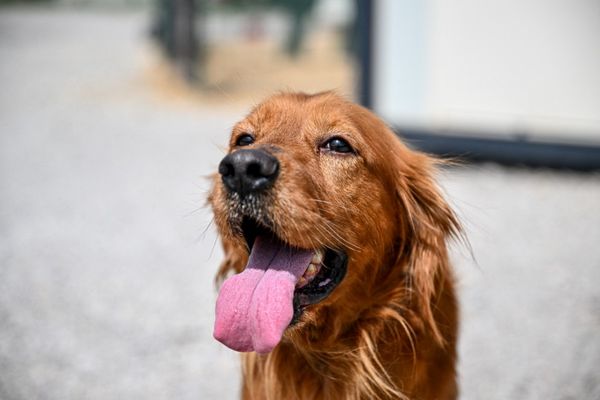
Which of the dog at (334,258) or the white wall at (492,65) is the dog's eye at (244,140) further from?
the white wall at (492,65)

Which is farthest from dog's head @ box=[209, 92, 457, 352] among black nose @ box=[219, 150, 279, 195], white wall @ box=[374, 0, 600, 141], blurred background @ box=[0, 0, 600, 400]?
white wall @ box=[374, 0, 600, 141]

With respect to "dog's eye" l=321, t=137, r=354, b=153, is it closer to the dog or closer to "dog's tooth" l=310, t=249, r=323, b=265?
the dog

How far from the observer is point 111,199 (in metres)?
7.25

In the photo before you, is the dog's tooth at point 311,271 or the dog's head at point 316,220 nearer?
the dog's head at point 316,220

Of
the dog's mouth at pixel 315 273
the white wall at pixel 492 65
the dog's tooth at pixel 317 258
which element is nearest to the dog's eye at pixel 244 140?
the dog's mouth at pixel 315 273

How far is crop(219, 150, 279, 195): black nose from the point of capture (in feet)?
6.88

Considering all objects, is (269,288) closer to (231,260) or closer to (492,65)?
(231,260)

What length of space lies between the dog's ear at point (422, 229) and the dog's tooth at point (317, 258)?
449 millimetres

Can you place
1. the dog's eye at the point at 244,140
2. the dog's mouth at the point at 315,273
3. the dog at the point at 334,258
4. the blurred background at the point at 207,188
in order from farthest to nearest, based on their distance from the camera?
the blurred background at the point at 207,188, the dog's eye at the point at 244,140, the dog's mouth at the point at 315,273, the dog at the point at 334,258

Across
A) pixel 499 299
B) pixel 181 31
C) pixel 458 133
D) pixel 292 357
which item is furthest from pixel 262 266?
pixel 181 31

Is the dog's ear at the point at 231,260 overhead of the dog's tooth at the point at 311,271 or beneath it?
beneath

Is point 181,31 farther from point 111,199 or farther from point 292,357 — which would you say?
point 292,357

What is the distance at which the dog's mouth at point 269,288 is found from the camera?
7.02 feet

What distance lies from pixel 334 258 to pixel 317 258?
12 cm
